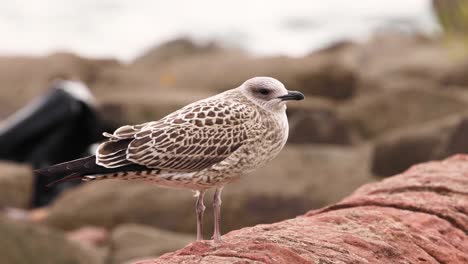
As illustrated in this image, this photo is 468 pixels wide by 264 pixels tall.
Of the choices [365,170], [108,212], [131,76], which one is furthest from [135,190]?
[131,76]

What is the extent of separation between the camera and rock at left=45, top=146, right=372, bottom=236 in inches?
608

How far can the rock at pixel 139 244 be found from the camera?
1271cm

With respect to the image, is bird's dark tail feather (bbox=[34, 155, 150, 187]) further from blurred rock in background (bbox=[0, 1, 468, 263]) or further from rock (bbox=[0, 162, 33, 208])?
rock (bbox=[0, 162, 33, 208])

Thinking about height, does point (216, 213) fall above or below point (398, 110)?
above

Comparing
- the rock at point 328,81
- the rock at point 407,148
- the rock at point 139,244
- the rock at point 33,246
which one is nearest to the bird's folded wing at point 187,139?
the rock at point 33,246

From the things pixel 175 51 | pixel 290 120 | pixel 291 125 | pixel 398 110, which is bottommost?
pixel 290 120

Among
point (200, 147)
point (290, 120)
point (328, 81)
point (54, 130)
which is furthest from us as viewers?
point (328, 81)

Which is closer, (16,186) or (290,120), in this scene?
(16,186)

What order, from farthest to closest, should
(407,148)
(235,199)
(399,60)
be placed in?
(399,60) → (407,148) → (235,199)

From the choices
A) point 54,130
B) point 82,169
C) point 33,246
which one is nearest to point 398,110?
point 54,130

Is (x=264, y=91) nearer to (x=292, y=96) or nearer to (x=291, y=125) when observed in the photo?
(x=292, y=96)

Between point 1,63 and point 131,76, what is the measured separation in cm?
380

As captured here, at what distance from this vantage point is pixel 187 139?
18.3ft

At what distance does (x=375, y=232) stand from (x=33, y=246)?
19.9 feet
